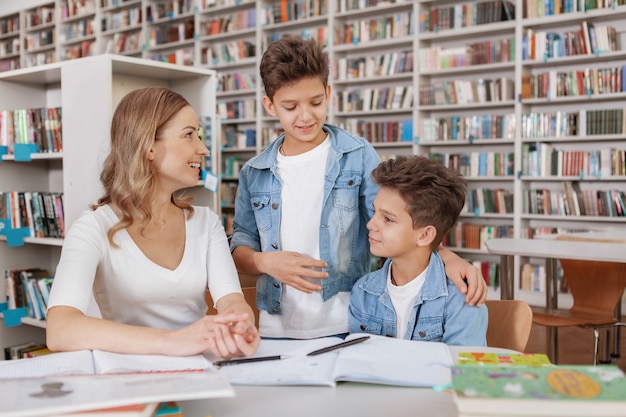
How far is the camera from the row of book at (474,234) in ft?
18.4

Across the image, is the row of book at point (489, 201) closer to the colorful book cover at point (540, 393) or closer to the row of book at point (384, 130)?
the row of book at point (384, 130)

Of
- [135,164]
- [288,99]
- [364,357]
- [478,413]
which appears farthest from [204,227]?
[478,413]

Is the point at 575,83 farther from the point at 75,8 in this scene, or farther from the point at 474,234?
the point at 75,8

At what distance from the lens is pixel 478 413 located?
708 millimetres

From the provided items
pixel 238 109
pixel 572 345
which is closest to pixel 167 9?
pixel 238 109

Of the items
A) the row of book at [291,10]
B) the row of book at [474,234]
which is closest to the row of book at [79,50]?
the row of book at [291,10]

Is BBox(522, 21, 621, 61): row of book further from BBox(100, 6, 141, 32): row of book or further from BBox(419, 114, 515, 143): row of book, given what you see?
BBox(100, 6, 141, 32): row of book

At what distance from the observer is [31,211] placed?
3330 millimetres

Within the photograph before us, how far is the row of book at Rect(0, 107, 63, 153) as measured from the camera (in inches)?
127

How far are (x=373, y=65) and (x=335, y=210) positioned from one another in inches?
188

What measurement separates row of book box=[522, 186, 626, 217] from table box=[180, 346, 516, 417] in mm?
4753

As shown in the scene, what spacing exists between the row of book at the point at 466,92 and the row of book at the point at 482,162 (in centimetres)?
48

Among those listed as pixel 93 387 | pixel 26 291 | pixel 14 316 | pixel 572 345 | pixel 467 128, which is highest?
pixel 467 128

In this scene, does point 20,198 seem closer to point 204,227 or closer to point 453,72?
point 204,227
